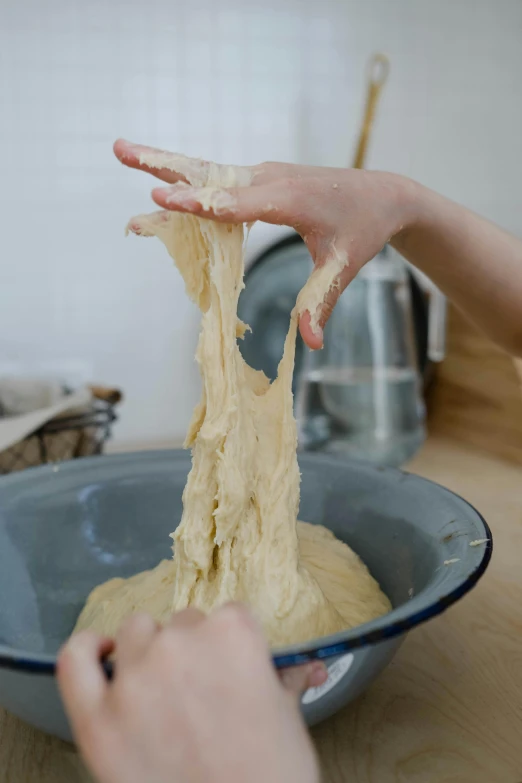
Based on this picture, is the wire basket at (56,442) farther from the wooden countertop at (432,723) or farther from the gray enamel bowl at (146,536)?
the wooden countertop at (432,723)

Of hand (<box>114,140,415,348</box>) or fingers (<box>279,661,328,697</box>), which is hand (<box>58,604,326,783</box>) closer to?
fingers (<box>279,661,328,697</box>)

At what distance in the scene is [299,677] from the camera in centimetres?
28

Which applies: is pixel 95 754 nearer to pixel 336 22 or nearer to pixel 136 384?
pixel 136 384

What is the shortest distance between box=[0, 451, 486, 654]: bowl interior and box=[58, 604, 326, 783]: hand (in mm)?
165

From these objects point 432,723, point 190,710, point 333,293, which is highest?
point 333,293

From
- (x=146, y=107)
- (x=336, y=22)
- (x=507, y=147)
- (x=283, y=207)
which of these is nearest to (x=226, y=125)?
(x=146, y=107)

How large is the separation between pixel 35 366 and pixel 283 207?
2.44ft

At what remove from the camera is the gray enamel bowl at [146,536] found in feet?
1.07

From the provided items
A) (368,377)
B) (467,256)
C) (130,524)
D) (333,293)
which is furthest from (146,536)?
(368,377)

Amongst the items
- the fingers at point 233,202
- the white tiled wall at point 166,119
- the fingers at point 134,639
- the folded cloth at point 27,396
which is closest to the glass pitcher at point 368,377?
the white tiled wall at point 166,119

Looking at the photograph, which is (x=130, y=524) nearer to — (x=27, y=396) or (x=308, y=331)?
(x=308, y=331)

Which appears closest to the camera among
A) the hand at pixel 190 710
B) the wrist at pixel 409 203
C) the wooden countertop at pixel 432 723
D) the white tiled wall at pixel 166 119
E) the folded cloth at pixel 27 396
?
the hand at pixel 190 710

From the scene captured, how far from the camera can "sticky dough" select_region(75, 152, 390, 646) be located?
40 cm

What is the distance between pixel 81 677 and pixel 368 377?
0.73 meters
